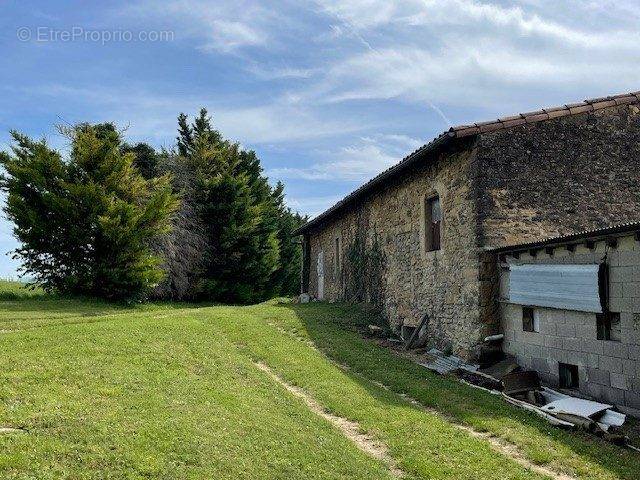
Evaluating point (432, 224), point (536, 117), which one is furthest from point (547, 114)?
point (432, 224)

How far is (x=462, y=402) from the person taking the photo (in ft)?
29.6

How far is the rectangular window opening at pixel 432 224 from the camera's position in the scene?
559 inches

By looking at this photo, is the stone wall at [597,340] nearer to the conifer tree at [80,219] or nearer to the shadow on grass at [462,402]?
the shadow on grass at [462,402]

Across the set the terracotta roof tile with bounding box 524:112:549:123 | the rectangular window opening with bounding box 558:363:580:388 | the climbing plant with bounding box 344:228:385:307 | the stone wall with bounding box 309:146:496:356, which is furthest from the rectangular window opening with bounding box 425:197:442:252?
the rectangular window opening with bounding box 558:363:580:388

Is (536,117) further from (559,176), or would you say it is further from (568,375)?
(568,375)

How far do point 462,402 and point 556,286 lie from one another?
294 cm

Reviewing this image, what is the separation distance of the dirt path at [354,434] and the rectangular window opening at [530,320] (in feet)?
15.8

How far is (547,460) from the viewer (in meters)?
6.55

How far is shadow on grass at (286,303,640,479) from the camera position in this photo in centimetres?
674

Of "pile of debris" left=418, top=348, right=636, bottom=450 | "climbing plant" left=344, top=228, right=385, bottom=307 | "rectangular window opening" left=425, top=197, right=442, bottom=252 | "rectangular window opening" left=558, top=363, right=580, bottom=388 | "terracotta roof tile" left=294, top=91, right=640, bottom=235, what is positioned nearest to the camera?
"pile of debris" left=418, top=348, right=636, bottom=450

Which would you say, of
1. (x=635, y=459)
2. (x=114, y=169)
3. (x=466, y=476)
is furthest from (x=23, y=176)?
(x=635, y=459)

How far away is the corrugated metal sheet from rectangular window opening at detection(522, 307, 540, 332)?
264mm

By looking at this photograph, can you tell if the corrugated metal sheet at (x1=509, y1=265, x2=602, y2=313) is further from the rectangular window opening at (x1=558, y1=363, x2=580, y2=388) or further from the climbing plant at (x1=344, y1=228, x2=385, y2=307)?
the climbing plant at (x1=344, y1=228, x2=385, y2=307)

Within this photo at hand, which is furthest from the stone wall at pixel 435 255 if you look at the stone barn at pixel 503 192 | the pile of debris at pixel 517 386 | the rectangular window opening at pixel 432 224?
the pile of debris at pixel 517 386
